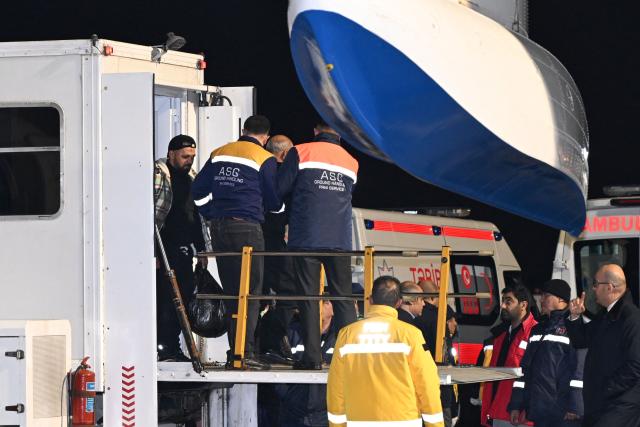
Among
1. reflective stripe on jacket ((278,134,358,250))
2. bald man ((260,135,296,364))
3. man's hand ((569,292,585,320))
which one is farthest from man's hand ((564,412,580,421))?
reflective stripe on jacket ((278,134,358,250))

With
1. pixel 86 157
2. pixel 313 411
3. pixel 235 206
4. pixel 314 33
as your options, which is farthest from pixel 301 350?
pixel 314 33

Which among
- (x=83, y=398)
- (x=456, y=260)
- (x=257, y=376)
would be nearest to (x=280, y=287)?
(x=257, y=376)

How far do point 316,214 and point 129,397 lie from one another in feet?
5.80

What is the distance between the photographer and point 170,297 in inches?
369

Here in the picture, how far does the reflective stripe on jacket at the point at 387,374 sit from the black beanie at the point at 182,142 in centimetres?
254

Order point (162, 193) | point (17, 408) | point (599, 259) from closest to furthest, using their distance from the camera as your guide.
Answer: point (17, 408)
point (162, 193)
point (599, 259)

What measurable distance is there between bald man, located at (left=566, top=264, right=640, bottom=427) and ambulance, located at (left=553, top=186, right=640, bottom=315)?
590 centimetres

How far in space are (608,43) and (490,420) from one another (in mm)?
11592

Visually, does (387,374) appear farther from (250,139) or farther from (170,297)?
(250,139)

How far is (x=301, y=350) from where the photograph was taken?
31.8 ft

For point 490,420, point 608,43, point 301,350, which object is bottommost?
point 490,420

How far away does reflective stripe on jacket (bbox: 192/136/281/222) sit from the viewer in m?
9.16

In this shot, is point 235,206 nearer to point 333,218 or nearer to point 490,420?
point 333,218

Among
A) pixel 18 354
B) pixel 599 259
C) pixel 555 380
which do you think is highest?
pixel 599 259
